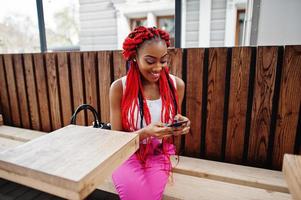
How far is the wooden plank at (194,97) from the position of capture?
7.11 feet

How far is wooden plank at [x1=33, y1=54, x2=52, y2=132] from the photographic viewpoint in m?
3.00

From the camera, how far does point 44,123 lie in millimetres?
3211

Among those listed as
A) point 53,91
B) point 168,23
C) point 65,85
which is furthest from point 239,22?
point 53,91

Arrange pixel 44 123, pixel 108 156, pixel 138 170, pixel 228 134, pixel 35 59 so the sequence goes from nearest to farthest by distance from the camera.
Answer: pixel 108 156, pixel 138 170, pixel 228 134, pixel 35 59, pixel 44 123

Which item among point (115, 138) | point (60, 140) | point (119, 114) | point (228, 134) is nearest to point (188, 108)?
point (228, 134)

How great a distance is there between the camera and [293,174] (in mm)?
819

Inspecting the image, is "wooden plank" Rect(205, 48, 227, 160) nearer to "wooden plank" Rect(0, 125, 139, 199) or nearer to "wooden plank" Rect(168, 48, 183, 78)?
"wooden plank" Rect(168, 48, 183, 78)

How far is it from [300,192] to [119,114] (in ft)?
3.94

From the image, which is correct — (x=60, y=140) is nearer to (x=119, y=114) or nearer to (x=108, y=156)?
(x=108, y=156)

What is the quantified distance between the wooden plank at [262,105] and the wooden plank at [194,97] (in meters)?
0.49

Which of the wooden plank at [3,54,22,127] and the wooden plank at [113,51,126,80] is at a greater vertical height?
the wooden plank at [113,51,126,80]

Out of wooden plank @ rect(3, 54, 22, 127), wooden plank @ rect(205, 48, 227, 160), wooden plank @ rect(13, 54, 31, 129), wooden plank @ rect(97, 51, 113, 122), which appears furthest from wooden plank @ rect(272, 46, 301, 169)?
wooden plank @ rect(3, 54, 22, 127)

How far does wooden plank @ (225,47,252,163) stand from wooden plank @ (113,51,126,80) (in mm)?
1154

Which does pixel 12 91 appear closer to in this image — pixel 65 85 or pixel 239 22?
pixel 65 85
